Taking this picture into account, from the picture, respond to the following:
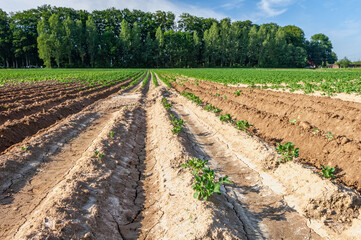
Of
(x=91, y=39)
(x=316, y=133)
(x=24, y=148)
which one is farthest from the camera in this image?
(x=91, y=39)

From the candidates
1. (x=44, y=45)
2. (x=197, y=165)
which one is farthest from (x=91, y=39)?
(x=197, y=165)

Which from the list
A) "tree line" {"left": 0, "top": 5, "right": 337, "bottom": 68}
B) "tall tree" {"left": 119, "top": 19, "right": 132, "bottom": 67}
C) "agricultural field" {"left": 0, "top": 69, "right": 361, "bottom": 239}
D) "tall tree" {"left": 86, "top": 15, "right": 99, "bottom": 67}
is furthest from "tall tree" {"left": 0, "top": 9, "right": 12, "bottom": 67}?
"agricultural field" {"left": 0, "top": 69, "right": 361, "bottom": 239}

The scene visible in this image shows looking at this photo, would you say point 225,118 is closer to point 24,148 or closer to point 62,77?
point 24,148

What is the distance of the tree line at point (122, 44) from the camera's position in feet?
234

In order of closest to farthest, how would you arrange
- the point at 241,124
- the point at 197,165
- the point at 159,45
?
1. the point at 197,165
2. the point at 241,124
3. the point at 159,45

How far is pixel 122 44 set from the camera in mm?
79375

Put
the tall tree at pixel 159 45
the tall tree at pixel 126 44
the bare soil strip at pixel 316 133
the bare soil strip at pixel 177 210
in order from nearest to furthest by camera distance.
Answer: the bare soil strip at pixel 177 210
the bare soil strip at pixel 316 133
the tall tree at pixel 126 44
the tall tree at pixel 159 45

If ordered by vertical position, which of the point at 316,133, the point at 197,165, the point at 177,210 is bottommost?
the point at 177,210

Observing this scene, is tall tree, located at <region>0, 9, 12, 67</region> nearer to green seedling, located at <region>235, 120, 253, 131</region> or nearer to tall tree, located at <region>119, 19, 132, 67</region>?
tall tree, located at <region>119, 19, 132, 67</region>

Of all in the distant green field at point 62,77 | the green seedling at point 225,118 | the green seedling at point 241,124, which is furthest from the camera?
the distant green field at point 62,77

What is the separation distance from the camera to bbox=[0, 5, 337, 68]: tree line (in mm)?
71312

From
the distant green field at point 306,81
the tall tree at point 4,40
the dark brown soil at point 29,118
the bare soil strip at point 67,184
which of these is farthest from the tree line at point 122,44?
the bare soil strip at point 67,184

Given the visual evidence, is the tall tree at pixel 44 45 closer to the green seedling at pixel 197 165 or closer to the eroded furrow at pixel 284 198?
the eroded furrow at pixel 284 198

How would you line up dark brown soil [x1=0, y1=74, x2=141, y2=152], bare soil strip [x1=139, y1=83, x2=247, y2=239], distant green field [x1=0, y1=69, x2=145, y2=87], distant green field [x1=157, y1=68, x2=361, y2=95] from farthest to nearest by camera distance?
distant green field [x1=0, y1=69, x2=145, y2=87] → distant green field [x1=157, y1=68, x2=361, y2=95] → dark brown soil [x1=0, y1=74, x2=141, y2=152] → bare soil strip [x1=139, y1=83, x2=247, y2=239]
